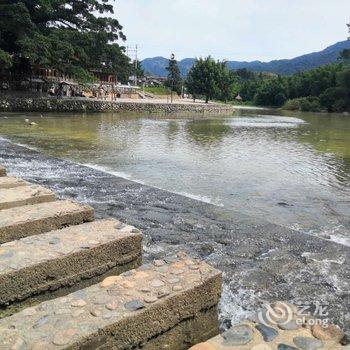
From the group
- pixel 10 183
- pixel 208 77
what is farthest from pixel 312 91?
pixel 10 183

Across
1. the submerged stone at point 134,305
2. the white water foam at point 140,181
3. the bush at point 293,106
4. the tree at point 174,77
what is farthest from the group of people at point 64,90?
the bush at point 293,106

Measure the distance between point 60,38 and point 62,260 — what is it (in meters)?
32.3

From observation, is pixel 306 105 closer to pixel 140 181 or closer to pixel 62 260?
pixel 140 181

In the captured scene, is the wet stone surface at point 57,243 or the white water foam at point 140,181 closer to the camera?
the wet stone surface at point 57,243

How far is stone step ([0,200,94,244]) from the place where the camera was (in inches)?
173

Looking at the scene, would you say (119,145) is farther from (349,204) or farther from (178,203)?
(349,204)

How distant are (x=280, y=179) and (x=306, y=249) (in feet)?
17.2

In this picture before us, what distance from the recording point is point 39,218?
15.1 ft

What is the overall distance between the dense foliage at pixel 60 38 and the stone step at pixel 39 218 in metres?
26.3

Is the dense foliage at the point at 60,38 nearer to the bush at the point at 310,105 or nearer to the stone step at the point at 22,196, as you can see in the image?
the stone step at the point at 22,196

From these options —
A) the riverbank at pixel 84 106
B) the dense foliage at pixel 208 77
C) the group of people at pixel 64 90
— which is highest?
the dense foliage at pixel 208 77

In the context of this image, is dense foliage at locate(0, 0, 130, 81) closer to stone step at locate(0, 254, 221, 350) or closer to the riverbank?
the riverbank

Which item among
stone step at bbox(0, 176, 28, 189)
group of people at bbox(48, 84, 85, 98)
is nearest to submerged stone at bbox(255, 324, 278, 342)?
stone step at bbox(0, 176, 28, 189)

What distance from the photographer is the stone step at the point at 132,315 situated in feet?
8.68
